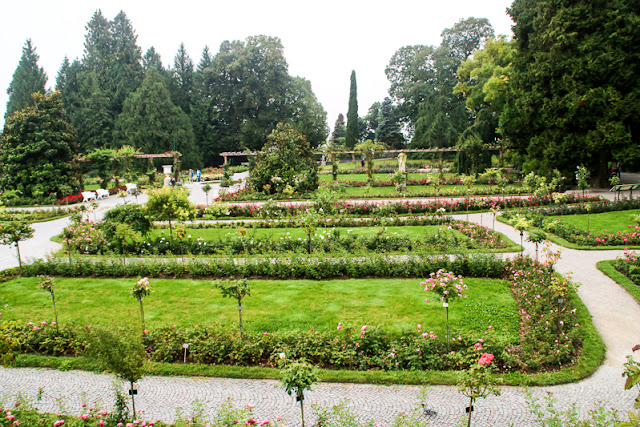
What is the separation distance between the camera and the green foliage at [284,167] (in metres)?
21.5

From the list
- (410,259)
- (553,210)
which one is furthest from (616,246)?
(410,259)

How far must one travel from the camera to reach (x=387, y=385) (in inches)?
219

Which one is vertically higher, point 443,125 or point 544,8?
point 544,8

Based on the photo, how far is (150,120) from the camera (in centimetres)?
3578

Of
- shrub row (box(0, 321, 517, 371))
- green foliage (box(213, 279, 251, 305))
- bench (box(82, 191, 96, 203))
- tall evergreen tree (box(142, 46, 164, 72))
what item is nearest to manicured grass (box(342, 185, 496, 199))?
bench (box(82, 191, 96, 203))

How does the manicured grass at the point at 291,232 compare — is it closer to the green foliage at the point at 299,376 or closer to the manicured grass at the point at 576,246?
the manicured grass at the point at 576,246

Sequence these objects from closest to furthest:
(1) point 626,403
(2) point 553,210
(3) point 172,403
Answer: (1) point 626,403, (3) point 172,403, (2) point 553,210

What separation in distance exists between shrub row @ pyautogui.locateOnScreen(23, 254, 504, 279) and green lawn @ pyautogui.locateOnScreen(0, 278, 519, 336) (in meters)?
0.36

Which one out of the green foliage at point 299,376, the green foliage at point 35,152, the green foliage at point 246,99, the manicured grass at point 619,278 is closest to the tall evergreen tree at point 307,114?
the green foliage at point 246,99

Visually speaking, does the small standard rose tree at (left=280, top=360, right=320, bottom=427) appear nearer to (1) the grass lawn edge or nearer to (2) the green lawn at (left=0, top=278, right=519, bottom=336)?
(1) the grass lawn edge

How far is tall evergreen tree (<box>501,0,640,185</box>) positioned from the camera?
56.3 ft

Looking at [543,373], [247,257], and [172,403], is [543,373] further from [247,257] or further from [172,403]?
[247,257]

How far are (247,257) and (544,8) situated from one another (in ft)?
58.9

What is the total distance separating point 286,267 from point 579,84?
15614 mm
